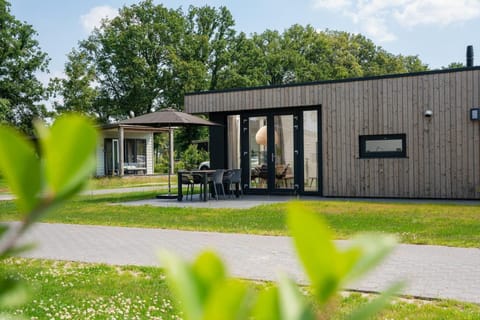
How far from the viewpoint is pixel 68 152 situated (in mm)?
248

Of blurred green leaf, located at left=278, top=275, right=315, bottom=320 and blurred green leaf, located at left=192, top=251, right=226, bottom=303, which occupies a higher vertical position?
blurred green leaf, located at left=192, top=251, right=226, bottom=303

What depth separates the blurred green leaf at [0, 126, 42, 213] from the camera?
0.79 ft

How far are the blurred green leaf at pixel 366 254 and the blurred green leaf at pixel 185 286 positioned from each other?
2.9 inches

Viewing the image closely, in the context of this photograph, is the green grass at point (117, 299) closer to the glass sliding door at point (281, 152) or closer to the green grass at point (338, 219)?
the green grass at point (338, 219)

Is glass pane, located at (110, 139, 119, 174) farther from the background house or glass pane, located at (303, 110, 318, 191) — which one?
glass pane, located at (303, 110, 318, 191)

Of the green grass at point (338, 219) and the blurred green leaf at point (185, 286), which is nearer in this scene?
the blurred green leaf at point (185, 286)

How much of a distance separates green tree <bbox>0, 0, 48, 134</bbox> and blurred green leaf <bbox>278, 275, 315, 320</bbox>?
36.8 m

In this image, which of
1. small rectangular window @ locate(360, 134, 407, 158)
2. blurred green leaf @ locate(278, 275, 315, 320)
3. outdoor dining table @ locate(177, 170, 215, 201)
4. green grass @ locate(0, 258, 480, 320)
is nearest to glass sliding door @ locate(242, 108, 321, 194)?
small rectangular window @ locate(360, 134, 407, 158)

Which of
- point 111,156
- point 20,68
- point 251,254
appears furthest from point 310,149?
point 20,68

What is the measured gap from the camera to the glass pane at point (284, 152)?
1574 cm

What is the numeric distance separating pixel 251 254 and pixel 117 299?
2.29 m

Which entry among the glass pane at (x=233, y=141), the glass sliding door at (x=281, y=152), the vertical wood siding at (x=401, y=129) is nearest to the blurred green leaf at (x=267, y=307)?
the vertical wood siding at (x=401, y=129)

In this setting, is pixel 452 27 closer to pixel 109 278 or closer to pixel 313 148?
pixel 313 148

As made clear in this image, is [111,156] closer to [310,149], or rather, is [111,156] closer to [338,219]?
[310,149]
